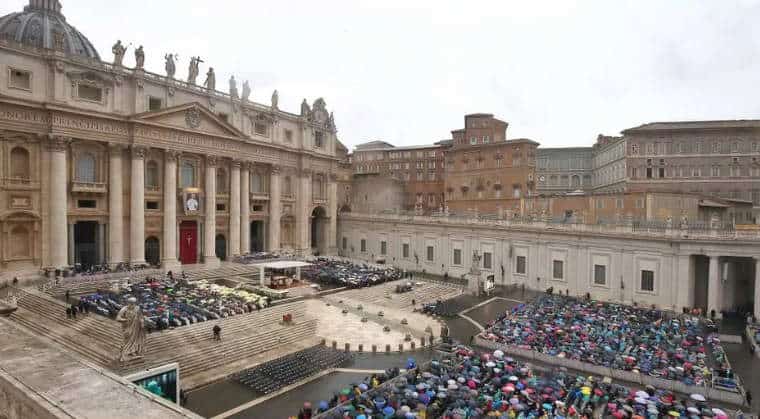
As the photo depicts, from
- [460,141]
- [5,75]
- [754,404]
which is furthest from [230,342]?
[460,141]

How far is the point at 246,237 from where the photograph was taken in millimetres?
50344

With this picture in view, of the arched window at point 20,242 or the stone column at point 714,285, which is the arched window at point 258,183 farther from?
the stone column at point 714,285

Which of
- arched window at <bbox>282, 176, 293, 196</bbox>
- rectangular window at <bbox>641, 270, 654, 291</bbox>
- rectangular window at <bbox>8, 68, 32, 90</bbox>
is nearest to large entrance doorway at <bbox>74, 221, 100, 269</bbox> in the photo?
rectangular window at <bbox>8, 68, 32, 90</bbox>

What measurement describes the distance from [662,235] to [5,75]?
53.6 meters

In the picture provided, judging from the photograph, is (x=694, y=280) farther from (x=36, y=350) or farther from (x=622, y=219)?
(x=36, y=350)

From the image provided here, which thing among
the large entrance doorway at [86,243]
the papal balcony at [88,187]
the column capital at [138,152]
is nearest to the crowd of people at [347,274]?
the column capital at [138,152]

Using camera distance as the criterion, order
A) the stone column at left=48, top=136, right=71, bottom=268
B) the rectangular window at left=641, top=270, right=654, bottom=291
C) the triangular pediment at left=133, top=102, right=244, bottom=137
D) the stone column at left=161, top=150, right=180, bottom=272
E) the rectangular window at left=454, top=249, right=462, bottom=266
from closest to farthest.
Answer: the stone column at left=48, top=136, right=71, bottom=268 → the rectangular window at left=641, top=270, right=654, bottom=291 → the triangular pediment at left=133, top=102, right=244, bottom=137 → the stone column at left=161, top=150, right=180, bottom=272 → the rectangular window at left=454, top=249, right=462, bottom=266

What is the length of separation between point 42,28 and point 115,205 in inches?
1054

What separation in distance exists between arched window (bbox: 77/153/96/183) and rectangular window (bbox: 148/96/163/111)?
7.24m

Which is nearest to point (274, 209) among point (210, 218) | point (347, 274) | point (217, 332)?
point (210, 218)

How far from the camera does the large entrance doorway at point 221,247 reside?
162 feet

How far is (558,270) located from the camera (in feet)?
135

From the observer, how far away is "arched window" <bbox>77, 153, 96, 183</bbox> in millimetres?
37906

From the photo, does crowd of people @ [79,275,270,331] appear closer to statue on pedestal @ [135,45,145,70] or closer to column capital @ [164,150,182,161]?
column capital @ [164,150,182,161]
